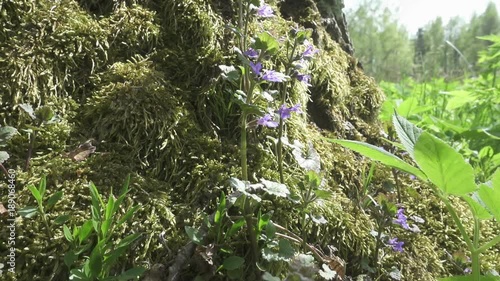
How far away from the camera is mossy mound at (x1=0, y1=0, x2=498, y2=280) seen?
1464mm

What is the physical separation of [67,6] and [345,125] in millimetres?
1408

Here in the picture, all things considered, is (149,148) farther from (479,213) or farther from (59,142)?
(479,213)

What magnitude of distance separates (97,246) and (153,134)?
56cm

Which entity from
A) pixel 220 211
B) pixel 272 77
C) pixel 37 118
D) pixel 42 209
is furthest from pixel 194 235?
A: pixel 37 118

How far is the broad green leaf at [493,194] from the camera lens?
1.06 metres

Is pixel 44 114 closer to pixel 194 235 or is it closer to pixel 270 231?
pixel 194 235

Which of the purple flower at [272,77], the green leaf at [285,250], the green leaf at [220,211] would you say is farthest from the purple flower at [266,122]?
the green leaf at [285,250]

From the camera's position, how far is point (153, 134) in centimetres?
166

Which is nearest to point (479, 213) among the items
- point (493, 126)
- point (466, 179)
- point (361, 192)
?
point (466, 179)

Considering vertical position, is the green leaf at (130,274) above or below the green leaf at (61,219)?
below

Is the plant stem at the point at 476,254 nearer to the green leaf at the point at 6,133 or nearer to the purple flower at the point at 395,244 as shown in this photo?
the purple flower at the point at 395,244

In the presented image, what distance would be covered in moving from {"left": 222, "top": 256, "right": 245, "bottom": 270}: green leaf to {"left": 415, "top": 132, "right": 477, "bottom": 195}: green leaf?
579 mm

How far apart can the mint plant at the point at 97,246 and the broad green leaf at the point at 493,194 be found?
886mm

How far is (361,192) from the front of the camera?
6.18ft
